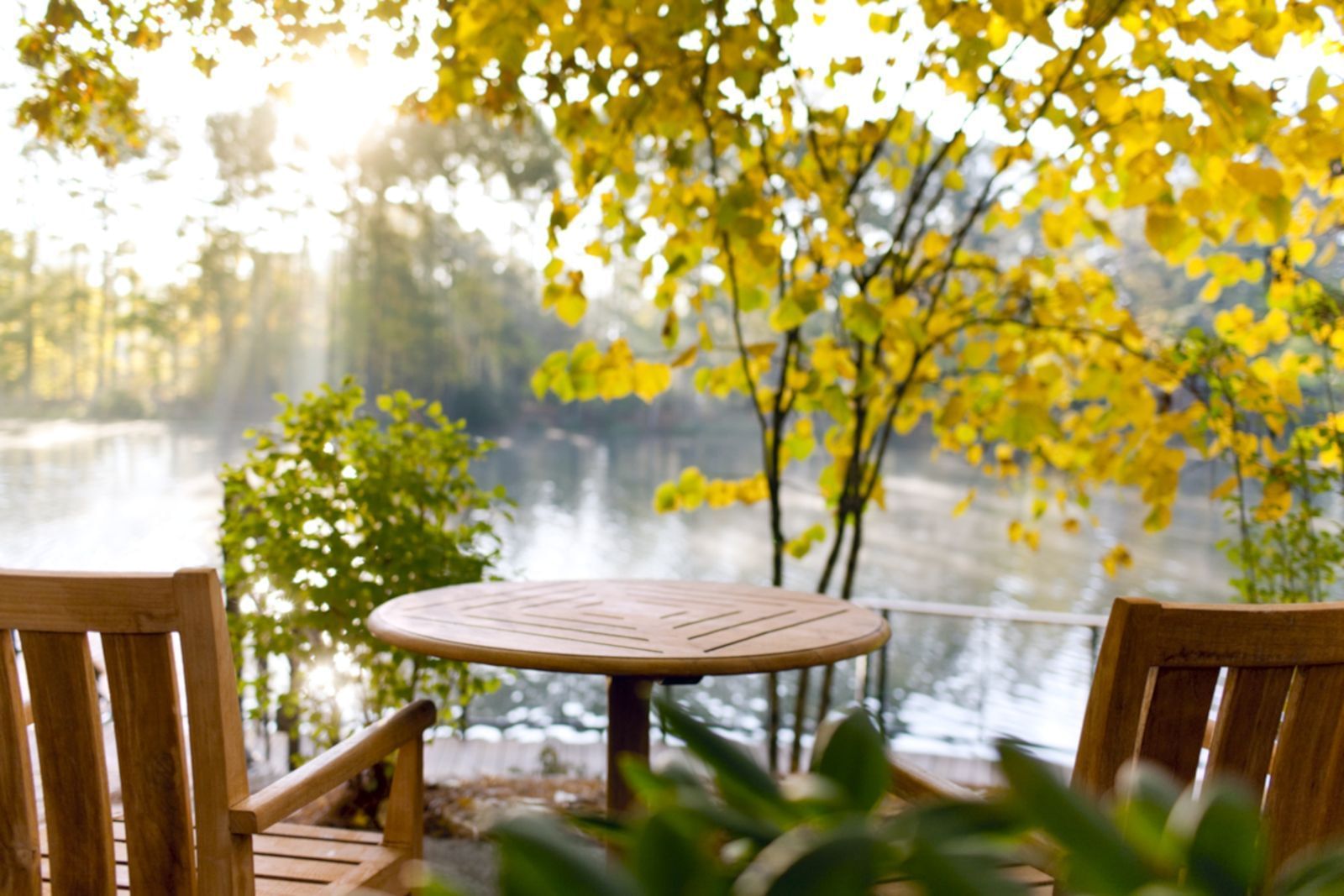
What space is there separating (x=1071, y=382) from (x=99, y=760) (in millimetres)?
2568

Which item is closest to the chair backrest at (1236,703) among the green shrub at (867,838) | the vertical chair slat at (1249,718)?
the vertical chair slat at (1249,718)

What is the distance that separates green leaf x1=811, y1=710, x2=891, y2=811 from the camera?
28cm

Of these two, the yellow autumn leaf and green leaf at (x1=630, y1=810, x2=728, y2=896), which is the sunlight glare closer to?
the yellow autumn leaf

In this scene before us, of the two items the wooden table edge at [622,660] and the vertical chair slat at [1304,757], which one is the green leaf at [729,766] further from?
the wooden table edge at [622,660]

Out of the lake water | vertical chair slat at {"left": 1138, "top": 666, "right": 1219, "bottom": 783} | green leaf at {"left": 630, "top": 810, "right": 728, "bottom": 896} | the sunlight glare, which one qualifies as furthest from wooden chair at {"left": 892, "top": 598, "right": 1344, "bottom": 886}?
the lake water

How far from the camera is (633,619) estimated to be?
65.6 inches

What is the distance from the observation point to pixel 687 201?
2.51m

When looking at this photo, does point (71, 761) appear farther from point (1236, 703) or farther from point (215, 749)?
point (1236, 703)

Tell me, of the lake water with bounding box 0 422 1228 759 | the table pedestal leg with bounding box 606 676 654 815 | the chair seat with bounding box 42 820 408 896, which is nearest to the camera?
the chair seat with bounding box 42 820 408 896

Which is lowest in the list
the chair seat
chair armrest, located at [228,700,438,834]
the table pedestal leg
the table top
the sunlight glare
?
the chair seat

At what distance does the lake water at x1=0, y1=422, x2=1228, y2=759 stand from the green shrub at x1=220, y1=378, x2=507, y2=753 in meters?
1.15

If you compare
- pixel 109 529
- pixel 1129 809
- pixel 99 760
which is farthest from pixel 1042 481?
pixel 109 529

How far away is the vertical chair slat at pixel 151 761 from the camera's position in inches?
39.4

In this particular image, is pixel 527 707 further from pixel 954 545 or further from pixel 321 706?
pixel 954 545
